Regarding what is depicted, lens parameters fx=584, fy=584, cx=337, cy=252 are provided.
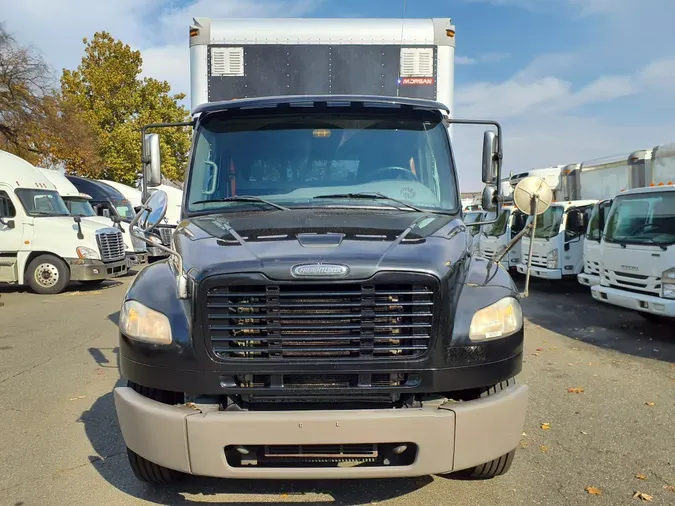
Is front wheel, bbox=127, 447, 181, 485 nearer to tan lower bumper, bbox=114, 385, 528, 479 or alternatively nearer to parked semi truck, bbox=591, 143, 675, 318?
tan lower bumper, bbox=114, 385, 528, 479

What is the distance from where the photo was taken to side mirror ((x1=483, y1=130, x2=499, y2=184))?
4656 millimetres

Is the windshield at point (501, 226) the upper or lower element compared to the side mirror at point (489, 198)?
lower

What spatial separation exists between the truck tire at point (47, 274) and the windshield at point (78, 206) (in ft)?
8.58

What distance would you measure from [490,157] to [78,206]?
13881 millimetres

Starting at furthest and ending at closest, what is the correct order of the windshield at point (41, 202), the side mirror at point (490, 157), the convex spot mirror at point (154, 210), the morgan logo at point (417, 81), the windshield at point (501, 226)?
the windshield at point (501, 226), the windshield at point (41, 202), the morgan logo at point (417, 81), the side mirror at point (490, 157), the convex spot mirror at point (154, 210)

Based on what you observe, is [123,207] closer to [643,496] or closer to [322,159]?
[322,159]

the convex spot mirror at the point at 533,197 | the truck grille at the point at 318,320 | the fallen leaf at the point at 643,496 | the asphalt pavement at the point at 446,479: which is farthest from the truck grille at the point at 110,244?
the fallen leaf at the point at 643,496

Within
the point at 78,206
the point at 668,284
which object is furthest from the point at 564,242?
the point at 78,206

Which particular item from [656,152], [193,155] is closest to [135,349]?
[193,155]

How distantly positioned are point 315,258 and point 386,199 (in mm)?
1202

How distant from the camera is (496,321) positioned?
3.14m

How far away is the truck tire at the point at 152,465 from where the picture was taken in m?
3.21

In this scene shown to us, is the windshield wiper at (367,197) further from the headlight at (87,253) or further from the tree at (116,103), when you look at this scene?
the tree at (116,103)

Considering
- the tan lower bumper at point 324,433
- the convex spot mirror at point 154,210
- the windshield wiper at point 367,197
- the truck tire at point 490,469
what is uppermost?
the windshield wiper at point 367,197
